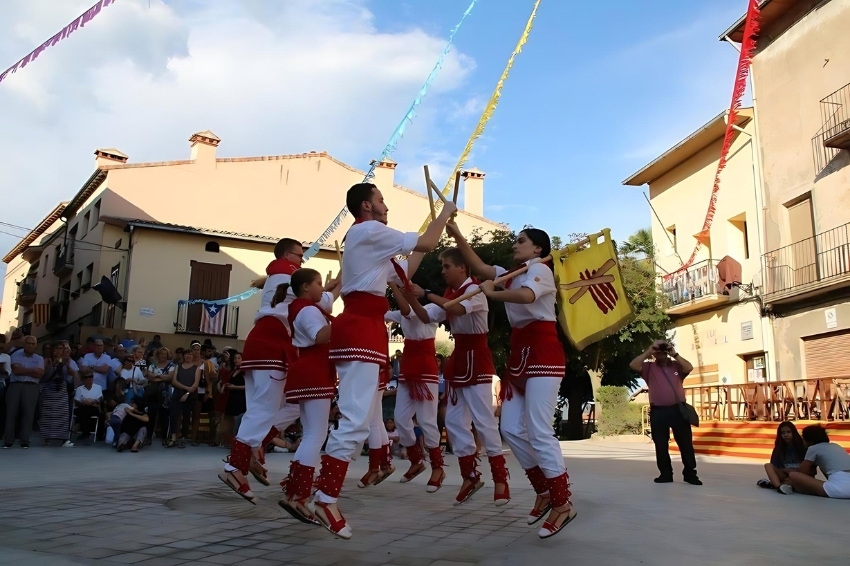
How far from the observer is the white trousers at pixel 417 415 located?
6.59m

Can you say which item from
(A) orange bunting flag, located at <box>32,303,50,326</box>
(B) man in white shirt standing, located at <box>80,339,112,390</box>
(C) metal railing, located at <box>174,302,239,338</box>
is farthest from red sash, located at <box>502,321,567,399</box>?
(A) orange bunting flag, located at <box>32,303,50,326</box>

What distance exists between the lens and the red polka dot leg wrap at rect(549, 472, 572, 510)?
4.63m

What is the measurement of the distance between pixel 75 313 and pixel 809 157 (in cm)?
2902

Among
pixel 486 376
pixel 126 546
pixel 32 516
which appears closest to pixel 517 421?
pixel 486 376

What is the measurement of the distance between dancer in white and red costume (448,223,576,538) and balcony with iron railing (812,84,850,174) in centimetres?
1536

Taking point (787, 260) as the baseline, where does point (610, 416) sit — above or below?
below

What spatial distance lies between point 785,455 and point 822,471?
596mm

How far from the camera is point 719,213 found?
22672mm

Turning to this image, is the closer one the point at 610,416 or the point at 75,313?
the point at 610,416

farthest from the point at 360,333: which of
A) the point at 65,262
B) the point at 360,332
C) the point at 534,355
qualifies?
the point at 65,262

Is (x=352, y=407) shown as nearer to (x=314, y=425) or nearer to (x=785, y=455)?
(x=314, y=425)

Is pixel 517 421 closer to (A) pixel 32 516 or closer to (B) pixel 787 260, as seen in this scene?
(A) pixel 32 516

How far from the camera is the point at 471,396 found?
19.5 feet

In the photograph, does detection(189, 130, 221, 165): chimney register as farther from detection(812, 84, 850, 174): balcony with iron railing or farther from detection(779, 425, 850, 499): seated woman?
detection(779, 425, 850, 499): seated woman
